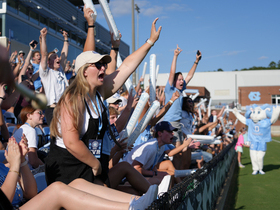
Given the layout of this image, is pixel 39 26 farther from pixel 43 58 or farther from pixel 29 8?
pixel 43 58

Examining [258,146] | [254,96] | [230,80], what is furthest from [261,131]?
[230,80]

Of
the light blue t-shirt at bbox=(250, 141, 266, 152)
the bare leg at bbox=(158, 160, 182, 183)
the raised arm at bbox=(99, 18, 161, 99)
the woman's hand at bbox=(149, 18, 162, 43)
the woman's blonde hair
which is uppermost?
the woman's hand at bbox=(149, 18, 162, 43)

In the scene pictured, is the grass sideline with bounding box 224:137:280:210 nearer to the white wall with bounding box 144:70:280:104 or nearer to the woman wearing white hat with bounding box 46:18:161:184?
the woman wearing white hat with bounding box 46:18:161:184

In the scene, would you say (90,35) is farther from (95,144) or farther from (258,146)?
(258,146)

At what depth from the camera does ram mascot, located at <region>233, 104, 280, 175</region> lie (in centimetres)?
1105

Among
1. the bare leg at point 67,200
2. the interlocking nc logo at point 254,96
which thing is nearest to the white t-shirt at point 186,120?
the bare leg at point 67,200

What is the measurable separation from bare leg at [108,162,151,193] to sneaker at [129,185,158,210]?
3.09ft

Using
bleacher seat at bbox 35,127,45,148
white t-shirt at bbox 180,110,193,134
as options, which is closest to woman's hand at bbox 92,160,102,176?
bleacher seat at bbox 35,127,45,148

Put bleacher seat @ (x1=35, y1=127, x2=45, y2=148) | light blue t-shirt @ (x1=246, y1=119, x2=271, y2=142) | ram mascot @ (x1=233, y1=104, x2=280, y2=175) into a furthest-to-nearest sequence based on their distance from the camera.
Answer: light blue t-shirt @ (x1=246, y1=119, x2=271, y2=142) → ram mascot @ (x1=233, y1=104, x2=280, y2=175) → bleacher seat @ (x1=35, y1=127, x2=45, y2=148)

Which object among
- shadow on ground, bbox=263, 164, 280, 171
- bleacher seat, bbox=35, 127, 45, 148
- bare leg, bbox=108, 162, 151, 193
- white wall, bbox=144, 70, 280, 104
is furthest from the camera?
white wall, bbox=144, 70, 280, 104

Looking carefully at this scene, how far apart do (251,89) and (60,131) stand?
55.4 m

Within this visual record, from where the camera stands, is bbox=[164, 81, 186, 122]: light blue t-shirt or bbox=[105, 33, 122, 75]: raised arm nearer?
bbox=[105, 33, 122, 75]: raised arm

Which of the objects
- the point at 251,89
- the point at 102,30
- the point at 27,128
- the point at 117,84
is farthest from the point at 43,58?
the point at 251,89

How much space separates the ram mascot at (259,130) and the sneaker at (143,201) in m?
9.56
